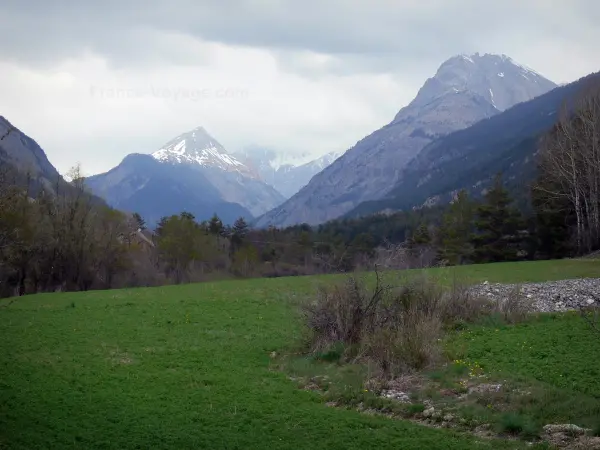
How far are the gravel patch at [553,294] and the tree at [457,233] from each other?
33398 millimetres

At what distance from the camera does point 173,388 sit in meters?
13.7

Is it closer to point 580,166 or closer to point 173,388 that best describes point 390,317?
point 173,388

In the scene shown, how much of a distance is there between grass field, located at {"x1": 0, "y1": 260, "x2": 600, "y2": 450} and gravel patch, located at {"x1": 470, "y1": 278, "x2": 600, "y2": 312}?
5669mm

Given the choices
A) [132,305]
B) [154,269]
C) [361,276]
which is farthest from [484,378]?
[154,269]

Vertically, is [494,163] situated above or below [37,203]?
above

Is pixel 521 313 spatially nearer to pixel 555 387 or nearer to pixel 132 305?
pixel 555 387

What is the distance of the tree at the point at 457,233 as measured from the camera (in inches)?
2544

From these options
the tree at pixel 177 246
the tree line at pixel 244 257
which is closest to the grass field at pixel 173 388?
the tree line at pixel 244 257

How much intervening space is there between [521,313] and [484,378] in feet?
30.2

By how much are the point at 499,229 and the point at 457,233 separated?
9254 millimetres

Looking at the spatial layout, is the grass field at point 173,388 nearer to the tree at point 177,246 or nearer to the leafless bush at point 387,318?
the leafless bush at point 387,318

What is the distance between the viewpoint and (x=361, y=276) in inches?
754

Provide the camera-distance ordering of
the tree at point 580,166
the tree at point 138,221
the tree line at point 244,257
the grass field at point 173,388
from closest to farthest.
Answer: the grass field at point 173,388 < the tree at point 580,166 < the tree line at point 244,257 < the tree at point 138,221

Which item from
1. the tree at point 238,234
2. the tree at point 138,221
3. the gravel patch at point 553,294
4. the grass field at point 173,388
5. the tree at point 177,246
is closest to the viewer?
the grass field at point 173,388
